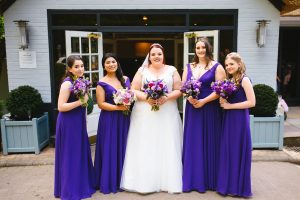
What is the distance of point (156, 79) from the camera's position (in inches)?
183

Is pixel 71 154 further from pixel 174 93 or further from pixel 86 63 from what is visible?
pixel 86 63

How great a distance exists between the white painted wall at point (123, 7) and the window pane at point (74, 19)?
206mm

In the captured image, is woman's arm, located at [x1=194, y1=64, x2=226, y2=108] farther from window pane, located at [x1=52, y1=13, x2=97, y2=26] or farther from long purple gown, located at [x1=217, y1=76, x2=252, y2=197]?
window pane, located at [x1=52, y1=13, x2=97, y2=26]

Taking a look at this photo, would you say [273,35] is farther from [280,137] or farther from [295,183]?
[295,183]

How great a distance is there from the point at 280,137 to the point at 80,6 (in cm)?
511

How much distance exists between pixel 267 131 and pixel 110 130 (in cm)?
369

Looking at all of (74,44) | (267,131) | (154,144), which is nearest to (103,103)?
(154,144)

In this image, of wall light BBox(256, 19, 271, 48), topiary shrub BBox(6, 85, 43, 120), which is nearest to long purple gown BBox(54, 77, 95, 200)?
topiary shrub BBox(6, 85, 43, 120)

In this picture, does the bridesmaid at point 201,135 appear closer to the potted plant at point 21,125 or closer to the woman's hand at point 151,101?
the woman's hand at point 151,101

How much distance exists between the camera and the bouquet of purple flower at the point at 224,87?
425cm

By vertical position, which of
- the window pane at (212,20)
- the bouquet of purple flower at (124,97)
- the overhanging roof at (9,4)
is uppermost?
the overhanging roof at (9,4)

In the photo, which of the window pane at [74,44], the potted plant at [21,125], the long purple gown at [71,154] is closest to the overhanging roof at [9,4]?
the window pane at [74,44]

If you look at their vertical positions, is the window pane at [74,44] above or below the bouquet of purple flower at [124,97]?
above

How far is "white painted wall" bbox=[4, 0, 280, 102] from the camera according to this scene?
716 centimetres
